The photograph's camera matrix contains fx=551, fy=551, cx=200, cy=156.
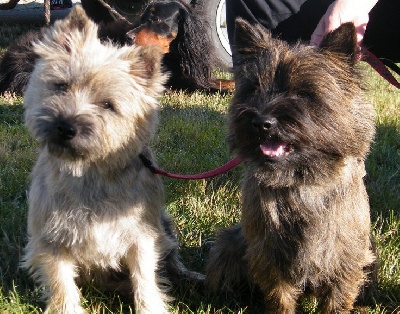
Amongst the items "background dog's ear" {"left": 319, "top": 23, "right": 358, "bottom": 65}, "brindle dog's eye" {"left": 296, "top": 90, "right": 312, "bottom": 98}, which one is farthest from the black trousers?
"brindle dog's eye" {"left": 296, "top": 90, "right": 312, "bottom": 98}

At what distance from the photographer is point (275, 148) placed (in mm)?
2385

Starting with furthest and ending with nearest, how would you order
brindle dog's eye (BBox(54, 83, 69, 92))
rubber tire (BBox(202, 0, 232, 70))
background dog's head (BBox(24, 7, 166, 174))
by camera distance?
rubber tire (BBox(202, 0, 232, 70)), brindle dog's eye (BBox(54, 83, 69, 92)), background dog's head (BBox(24, 7, 166, 174))

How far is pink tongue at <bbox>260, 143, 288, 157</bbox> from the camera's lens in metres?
2.37

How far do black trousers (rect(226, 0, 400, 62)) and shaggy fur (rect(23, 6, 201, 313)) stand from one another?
142cm

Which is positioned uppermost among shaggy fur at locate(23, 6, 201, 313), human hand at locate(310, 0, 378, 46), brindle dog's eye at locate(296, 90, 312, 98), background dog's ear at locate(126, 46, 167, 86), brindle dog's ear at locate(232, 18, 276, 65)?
human hand at locate(310, 0, 378, 46)

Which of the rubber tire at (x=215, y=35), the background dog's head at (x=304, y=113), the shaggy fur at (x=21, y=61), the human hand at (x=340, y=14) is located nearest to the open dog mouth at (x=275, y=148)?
the background dog's head at (x=304, y=113)

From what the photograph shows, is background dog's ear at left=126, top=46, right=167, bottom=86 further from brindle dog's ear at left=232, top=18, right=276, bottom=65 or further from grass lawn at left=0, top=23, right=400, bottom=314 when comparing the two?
grass lawn at left=0, top=23, right=400, bottom=314

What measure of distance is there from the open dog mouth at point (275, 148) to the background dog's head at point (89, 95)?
2.32 feet

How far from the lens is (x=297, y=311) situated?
3.03 meters

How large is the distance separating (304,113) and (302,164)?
0.76 feet

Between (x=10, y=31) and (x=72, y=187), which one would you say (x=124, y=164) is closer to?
(x=72, y=187)

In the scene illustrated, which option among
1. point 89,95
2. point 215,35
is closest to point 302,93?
point 89,95

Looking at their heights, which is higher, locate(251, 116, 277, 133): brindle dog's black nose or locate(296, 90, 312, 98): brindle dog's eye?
locate(296, 90, 312, 98): brindle dog's eye

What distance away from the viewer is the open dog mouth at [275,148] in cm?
236
